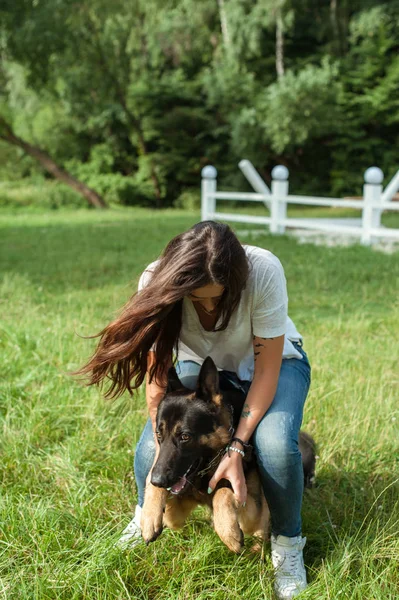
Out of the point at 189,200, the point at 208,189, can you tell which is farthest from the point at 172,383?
the point at 189,200

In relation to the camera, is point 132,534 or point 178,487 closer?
point 178,487

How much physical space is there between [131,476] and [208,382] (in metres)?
0.94

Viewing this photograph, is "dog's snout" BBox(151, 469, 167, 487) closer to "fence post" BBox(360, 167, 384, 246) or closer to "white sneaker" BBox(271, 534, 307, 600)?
"white sneaker" BBox(271, 534, 307, 600)

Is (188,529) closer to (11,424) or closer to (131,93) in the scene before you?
Answer: (11,424)

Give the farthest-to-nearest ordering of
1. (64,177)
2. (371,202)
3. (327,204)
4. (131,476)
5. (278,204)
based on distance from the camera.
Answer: (64,177) < (278,204) < (327,204) < (371,202) < (131,476)

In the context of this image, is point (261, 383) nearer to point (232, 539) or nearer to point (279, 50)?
point (232, 539)

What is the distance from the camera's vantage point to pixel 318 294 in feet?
22.8

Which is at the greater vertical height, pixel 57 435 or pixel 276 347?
pixel 276 347

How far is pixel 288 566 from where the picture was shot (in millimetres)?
2426

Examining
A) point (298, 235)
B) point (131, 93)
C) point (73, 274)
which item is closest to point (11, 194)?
point (131, 93)

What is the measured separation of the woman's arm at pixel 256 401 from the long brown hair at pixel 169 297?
21 centimetres

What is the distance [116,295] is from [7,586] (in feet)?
15.1

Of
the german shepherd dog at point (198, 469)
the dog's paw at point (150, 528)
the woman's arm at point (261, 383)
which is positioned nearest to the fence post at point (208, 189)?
the woman's arm at point (261, 383)

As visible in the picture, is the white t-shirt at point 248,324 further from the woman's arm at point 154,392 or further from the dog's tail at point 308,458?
the dog's tail at point 308,458
